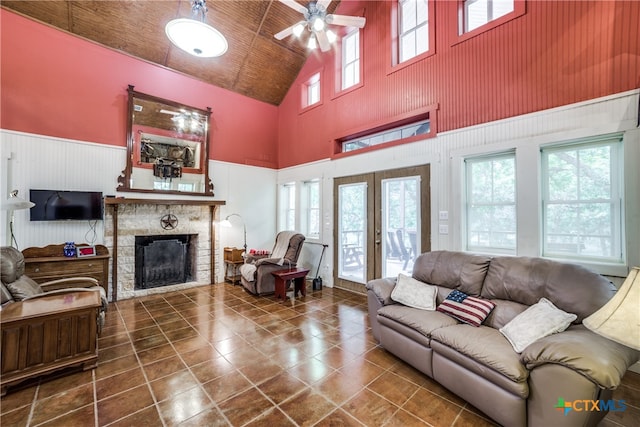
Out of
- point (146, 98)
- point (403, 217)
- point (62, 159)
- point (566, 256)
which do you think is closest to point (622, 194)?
point (566, 256)

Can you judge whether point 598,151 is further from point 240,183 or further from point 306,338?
point 240,183

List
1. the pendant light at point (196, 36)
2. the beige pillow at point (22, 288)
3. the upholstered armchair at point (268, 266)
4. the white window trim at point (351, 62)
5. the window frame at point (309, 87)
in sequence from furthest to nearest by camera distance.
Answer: the window frame at point (309, 87) < the white window trim at point (351, 62) < the upholstered armchair at point (268, 266) < the beige pillow at point (22, 288) < the pendant light at point (196, 36)

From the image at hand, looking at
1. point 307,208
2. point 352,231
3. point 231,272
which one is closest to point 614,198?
point 352,231

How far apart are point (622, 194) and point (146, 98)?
6693 millimetres

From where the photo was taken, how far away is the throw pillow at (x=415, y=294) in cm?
272

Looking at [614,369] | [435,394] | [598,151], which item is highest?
[598,151]

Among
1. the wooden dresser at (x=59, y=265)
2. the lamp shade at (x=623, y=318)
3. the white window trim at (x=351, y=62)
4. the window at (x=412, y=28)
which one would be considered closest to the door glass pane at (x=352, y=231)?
the white window trim at (x=351, y=62)

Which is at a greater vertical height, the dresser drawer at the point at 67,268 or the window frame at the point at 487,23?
the window frame at the point at 487,23

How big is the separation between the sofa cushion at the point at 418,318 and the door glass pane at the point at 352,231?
2.06m

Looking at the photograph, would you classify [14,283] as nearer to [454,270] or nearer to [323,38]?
[454,270]

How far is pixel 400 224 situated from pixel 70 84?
563cm

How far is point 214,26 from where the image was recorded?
4852mm

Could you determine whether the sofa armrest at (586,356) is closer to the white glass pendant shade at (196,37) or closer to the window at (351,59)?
the white glass pendant shade at (196,37)

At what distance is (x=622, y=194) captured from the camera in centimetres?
258
